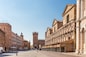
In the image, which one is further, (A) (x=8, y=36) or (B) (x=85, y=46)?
(A) (x=8, y=36)

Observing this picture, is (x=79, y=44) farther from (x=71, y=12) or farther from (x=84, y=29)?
(x=71, y=12)

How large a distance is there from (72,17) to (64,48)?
10853 mm

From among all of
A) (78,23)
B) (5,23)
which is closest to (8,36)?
(5,23)

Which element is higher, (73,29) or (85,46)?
(73,29)

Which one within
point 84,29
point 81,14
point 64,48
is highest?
point 81,14

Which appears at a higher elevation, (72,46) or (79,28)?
(79,28)

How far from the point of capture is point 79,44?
5306 cm

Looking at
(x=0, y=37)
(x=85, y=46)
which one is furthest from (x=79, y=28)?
A: (x=0, y=37)

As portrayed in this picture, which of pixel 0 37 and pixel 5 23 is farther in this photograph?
pixel 5 23

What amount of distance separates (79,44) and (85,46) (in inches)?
199

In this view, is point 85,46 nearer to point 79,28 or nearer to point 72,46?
point 79,28

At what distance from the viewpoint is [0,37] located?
108 m

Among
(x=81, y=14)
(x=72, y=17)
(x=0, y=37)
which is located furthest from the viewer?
(x=0, y=37)

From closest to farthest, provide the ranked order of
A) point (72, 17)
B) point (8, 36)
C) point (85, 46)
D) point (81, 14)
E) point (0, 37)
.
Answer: point (85, 46) → point (81, 14) → point (72, 17) → point (0, 37) → point (8, 36)
